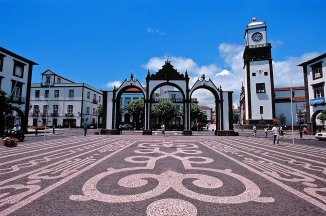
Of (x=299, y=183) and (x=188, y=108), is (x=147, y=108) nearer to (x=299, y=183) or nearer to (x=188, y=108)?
(x=188, y=108)

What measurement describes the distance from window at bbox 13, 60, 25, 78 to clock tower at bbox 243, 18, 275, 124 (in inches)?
1859

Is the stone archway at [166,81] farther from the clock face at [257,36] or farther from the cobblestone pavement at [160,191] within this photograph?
the clock face at [257,36]

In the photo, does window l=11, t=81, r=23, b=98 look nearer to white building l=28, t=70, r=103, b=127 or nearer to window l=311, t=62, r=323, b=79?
white building l=28, t=70, r=103, b=127

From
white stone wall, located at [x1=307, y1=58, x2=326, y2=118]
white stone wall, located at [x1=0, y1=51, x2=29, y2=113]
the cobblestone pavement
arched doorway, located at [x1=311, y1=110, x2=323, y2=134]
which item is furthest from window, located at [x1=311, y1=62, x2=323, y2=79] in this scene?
white stone wall, located at [x1=0, y1=51, x2=29, y2=113]

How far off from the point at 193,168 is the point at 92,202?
143 inches

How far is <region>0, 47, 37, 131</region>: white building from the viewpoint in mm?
25250

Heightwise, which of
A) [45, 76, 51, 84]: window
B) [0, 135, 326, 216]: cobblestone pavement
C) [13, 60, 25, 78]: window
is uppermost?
[45, 76, 51, 84]: window

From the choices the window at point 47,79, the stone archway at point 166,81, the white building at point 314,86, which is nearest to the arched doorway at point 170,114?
the stone archway at point 166,81

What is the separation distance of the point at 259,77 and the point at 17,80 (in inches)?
1968

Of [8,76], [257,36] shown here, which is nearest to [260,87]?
[257,36]

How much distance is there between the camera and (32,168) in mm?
6090

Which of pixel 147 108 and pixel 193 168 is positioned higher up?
pixel 147 108

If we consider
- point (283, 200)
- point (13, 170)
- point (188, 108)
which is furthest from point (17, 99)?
point (283, 200)

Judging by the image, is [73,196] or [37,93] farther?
[37,93]
